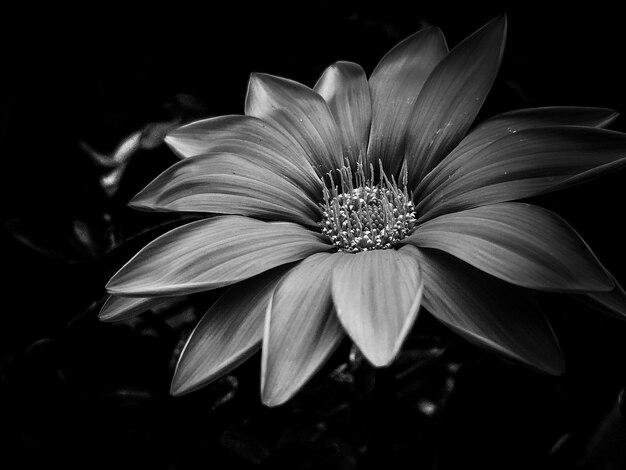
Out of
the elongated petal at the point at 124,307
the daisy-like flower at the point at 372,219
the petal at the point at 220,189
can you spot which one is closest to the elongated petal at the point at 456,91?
the daisy-like flower at the point at 372,219

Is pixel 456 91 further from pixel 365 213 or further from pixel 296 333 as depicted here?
pixel 296 333

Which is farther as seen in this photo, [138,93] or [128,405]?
[138,93]

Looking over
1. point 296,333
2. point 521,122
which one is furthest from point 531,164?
point 296,333

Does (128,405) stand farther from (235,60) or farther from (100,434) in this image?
(235,60)

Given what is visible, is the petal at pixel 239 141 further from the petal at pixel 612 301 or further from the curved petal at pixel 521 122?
the petal at pixel 612 301

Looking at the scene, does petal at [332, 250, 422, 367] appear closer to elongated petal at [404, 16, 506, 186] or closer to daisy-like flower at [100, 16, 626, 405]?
daisy-like flower at [100, 16, 626, 405]

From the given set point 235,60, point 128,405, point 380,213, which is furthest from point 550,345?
point 235,60
